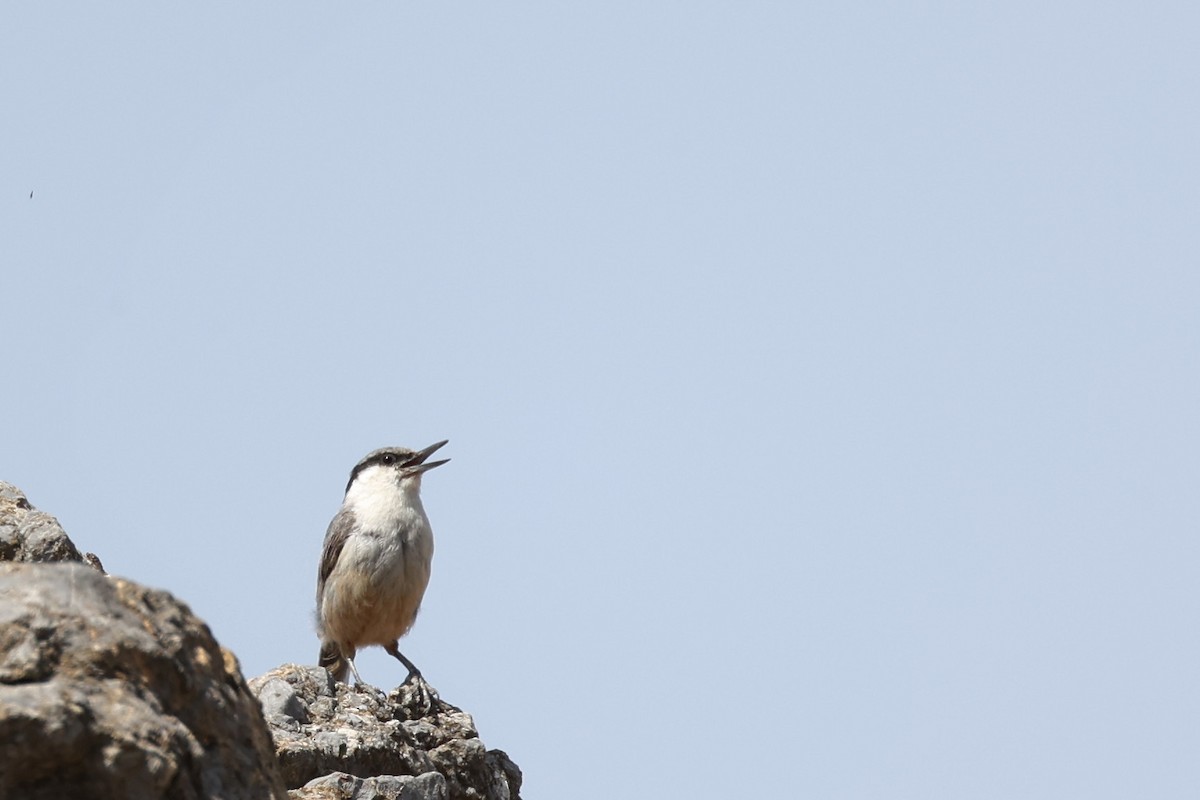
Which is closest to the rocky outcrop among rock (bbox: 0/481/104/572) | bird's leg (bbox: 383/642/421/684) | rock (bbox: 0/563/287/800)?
rock (bbox: 0/563/287/800)

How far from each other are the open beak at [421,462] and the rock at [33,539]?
20.7 ft

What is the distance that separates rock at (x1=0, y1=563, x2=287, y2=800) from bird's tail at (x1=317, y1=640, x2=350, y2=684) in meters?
8.12

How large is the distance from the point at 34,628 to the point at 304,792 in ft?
9.37

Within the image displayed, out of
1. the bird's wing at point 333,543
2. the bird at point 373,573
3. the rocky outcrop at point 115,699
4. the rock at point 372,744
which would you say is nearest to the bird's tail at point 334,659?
the bird at point 373,573

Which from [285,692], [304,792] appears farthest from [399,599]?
[304,792]

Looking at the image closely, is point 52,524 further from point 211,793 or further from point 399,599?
point 399,599

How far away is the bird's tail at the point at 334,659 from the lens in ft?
41.2

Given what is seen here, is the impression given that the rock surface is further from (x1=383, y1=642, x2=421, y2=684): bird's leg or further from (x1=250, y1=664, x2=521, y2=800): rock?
(x1=383, y1=642, x2=421, y2=684): bird's leg

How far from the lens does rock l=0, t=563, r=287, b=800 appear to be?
149 inches

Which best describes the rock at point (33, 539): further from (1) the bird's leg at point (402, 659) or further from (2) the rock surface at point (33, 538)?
(1) the bird's leg at point (402, 659)

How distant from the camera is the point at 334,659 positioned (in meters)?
12.6

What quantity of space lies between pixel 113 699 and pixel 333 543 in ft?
28.9

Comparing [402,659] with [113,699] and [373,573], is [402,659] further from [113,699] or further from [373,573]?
[113,699]

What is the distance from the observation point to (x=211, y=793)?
415 centimetres
